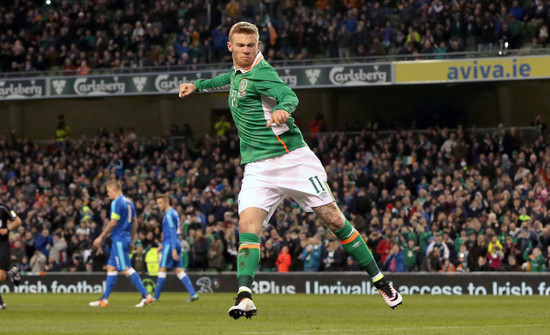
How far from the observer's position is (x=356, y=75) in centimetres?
2981

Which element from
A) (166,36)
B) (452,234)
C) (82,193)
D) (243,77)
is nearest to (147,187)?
(82,193)

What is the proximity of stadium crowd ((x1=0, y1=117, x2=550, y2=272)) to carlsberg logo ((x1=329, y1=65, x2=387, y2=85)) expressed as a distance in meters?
1.85

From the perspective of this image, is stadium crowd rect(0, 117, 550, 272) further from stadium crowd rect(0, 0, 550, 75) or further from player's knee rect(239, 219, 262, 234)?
player's knee rect(239, 219, 262, 234)

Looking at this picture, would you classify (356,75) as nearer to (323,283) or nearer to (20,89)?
(323,283)

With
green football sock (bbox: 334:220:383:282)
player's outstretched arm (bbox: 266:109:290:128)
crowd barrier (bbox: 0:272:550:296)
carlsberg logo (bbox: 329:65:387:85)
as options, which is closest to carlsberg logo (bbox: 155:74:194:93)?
carlsberg logo (bbox: 329:65:387:85)

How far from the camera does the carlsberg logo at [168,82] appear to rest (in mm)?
31875

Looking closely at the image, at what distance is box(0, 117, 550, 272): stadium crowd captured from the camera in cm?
2270

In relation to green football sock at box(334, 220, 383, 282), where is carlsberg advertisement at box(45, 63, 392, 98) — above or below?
above

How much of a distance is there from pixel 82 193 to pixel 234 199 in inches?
214

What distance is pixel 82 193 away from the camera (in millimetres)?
30828

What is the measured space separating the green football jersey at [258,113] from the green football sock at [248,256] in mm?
624

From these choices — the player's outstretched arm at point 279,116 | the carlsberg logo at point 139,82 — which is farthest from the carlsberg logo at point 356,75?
the player's outstretched arm at point 279,116

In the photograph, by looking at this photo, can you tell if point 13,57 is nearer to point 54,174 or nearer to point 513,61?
point 54,174

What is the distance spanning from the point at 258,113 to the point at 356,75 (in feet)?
73.3
